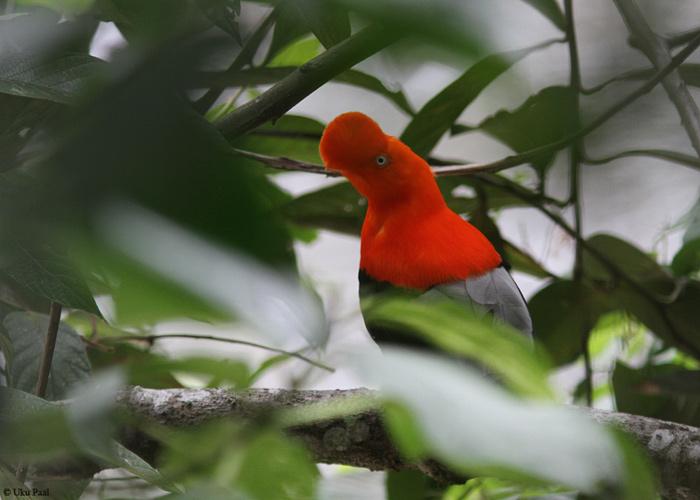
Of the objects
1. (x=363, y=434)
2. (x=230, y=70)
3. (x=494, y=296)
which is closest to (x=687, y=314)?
(x=494, y=296)

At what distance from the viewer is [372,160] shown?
23.0 inches

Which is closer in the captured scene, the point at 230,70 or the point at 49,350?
the point at 230,70

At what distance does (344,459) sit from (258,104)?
340mm

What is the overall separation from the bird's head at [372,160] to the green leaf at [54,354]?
314 mm

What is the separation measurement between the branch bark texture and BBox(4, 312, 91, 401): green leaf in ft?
0.25

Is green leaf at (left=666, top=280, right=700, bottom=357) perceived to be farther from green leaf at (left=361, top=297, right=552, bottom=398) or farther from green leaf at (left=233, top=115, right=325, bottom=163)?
green leaf at (left=361, top=297, right=552, bottom=398)

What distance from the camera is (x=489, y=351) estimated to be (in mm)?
100

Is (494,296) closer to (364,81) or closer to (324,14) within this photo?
(364,81)

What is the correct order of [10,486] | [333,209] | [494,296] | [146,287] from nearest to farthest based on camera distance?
[146,287] → [10,486] → [494,296] → [333,209]

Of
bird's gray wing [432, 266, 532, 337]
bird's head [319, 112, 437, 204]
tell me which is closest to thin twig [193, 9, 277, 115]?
bird's head [319, 112, 437, 204]

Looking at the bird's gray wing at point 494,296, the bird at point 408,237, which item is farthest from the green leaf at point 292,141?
the bird's gray wing at point 494,296

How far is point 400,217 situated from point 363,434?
23cm

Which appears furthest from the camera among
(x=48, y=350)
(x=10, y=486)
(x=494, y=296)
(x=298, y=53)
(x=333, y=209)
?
(x=333, y=209)

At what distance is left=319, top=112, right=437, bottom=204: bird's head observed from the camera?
0.50m
